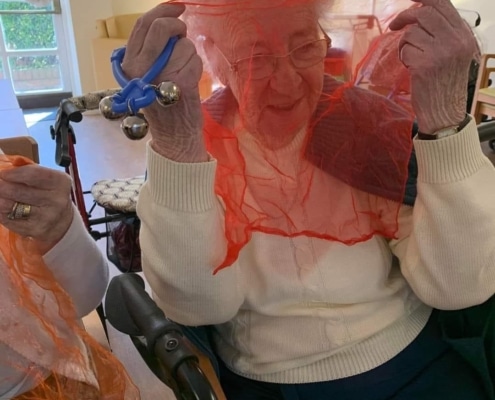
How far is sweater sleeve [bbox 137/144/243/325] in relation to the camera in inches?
29.1

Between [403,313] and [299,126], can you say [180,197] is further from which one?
[403,313]

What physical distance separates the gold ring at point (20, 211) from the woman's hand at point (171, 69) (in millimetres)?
197

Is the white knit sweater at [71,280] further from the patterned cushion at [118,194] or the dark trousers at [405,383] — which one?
the patterned cushion at [118,194]

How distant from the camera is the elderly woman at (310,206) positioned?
72 cm

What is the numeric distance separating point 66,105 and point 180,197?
728mm

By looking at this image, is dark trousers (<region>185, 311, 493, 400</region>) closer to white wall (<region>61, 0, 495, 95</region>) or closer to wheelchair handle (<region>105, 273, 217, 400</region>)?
wheelchair handle (<region>105, 273, 217, 400</region>)

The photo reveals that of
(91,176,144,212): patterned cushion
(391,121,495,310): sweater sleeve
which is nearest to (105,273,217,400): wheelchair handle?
(391,121,495,310): sweater sleeve

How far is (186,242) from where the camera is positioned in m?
0.76

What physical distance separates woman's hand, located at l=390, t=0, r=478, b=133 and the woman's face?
0.43 ft

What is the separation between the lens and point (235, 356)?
3.04 feet

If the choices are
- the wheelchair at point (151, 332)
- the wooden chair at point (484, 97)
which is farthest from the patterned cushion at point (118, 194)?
the wooden chair at point (484, 97)

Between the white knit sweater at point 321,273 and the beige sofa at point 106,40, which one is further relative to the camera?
the beige sofa at point 106,40

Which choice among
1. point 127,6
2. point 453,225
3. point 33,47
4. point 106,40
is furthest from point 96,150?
point 453,225

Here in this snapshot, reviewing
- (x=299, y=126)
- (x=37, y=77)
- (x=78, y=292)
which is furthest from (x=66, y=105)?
(x=37, y=77)
